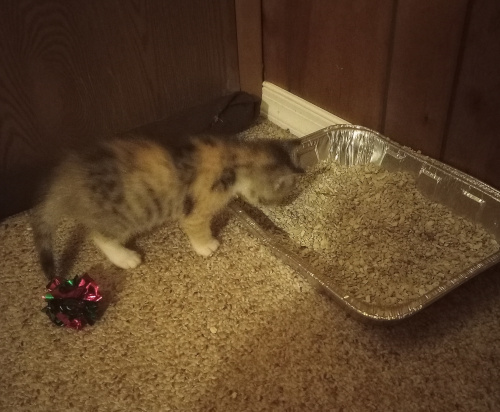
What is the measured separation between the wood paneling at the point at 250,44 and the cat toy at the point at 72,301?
3.19ft

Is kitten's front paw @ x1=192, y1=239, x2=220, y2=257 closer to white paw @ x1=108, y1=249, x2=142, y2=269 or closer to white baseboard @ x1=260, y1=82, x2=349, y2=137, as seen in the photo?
white paw @ x1=108, y1=249, x2=142, y2=269

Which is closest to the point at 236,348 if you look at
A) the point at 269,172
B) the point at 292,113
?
the point at 269,172

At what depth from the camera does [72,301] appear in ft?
3.35

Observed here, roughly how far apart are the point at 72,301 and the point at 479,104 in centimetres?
103

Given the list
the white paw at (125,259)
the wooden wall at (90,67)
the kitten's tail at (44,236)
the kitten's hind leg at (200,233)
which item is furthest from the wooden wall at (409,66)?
the kitten's tail at (44,236)

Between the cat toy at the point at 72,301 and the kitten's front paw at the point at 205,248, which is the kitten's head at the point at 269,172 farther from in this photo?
the cat toy at the point at 72,301

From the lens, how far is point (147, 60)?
1445 mm

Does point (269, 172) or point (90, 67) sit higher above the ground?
point (90, 67)

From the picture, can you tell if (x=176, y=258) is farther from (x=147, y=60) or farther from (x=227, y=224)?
(x=147, y=60)

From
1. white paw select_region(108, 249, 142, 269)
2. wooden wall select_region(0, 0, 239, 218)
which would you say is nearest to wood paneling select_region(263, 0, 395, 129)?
wooden wall select_region(0, 0, 239, 218)

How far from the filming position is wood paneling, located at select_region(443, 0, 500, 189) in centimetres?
105

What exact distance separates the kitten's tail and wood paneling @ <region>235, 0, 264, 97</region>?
0.88 meters

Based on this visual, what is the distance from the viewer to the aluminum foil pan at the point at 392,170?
98 cm

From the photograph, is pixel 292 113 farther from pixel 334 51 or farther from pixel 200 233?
pixel 200 233
